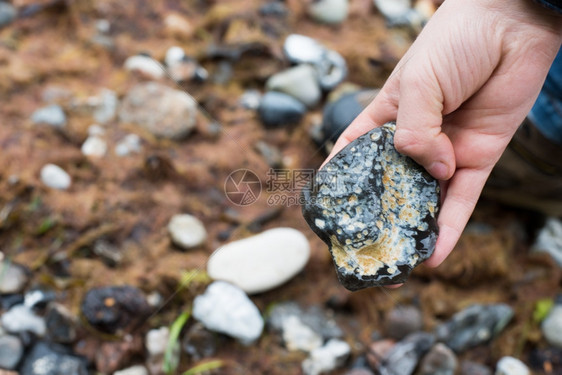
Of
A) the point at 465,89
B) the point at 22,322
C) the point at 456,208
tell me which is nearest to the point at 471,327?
the point at 456,208

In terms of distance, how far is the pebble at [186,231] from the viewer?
220 centimetres

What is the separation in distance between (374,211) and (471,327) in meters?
0.95

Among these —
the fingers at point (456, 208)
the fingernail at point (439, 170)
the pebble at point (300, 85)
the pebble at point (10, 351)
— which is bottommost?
the pebble at point (10, 351)

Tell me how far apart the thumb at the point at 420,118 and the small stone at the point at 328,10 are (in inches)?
78.2

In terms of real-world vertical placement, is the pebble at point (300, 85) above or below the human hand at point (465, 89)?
below

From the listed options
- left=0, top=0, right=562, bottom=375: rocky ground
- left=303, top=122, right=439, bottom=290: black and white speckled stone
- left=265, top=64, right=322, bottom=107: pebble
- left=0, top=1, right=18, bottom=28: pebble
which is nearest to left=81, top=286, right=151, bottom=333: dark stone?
left=0, top=0, right=562, bottom=375: rocky ground

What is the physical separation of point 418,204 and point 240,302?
84cm

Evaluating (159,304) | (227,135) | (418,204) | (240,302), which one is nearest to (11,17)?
(227,135)

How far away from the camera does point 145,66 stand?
2809 mm

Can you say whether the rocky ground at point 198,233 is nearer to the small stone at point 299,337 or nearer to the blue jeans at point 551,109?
the small stone at point 299,337

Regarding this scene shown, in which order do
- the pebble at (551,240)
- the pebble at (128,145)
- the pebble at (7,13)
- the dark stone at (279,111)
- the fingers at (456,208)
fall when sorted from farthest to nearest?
1. the pebble at (7,13)
2. the dark stone at (279,111)
3. the pebble at (128,145)
4. the pebble at (551,240)
5. the fingers at (456,208)

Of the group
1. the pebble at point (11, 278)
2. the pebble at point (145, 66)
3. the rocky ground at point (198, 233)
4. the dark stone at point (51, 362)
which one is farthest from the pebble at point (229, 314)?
the pebble at point (145, 66)

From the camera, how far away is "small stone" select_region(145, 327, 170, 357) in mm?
1903

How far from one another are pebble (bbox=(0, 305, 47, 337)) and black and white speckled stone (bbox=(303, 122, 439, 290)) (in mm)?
1142
